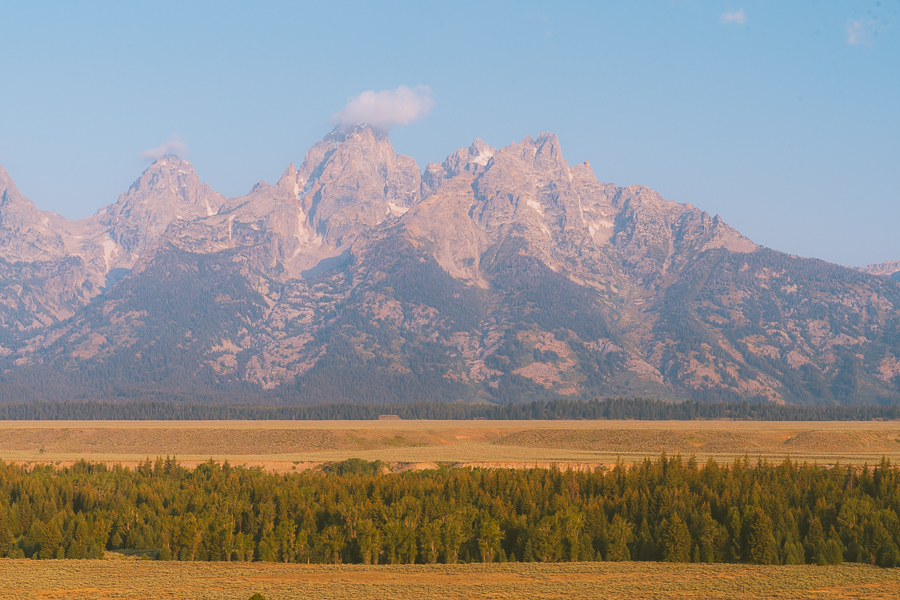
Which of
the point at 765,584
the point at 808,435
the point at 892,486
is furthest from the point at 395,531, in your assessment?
the point at 808,435

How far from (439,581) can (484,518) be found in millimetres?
19915

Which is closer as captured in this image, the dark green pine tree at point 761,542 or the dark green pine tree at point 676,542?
the dark green pine tree at point 761,542

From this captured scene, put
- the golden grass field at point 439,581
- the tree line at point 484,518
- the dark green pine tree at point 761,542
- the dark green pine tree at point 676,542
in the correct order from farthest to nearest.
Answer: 1. the tree line at point 484,518
2. the dark green pine tree at point 676,542
3. the dark green pine tree at point 761,542
4. the golden grass field at point 439,581

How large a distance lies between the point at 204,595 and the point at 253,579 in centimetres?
772

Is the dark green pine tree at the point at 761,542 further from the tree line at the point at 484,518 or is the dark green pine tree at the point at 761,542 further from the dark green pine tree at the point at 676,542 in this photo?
the dark green pine tree at the point at 676,542

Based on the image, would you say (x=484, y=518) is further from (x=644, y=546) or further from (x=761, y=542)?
(x=761, y=542)

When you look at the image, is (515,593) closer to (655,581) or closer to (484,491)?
(655,581)

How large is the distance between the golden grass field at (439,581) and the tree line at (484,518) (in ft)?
16.1

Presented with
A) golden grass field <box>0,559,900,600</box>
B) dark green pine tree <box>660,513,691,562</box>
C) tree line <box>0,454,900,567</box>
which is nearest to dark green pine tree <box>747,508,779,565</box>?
tree line <box>0,454,900,567</box>

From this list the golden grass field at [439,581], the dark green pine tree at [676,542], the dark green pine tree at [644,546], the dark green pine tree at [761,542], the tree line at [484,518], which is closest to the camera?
the golden grass field at [439,581]

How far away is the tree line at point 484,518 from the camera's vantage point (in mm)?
85938

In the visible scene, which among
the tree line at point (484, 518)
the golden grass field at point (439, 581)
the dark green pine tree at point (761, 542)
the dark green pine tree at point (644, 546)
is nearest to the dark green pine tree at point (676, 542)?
the tree line at point (484, 518)

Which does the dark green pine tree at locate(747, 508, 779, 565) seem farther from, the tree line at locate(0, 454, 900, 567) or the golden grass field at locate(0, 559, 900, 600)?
the golden grass field at locate(0, 559, 900, 600)

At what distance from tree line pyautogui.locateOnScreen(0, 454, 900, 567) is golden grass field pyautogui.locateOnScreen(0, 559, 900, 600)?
4.90m
